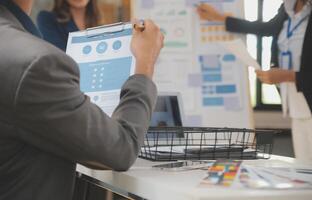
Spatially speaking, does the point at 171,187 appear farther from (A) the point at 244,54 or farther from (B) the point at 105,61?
(A) the point at 244,54

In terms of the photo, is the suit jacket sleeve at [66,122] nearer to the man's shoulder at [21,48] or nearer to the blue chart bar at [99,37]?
the man's shoulder at [21,48]

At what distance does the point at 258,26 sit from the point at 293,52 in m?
0.37

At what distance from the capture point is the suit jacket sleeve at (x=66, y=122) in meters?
0.71

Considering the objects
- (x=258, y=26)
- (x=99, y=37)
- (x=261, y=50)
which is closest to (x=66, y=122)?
(x=99, y=37)

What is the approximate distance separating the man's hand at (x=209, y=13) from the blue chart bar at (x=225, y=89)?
1.29 feet

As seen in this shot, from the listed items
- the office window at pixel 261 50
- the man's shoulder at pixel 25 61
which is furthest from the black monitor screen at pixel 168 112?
the office window at pixel 261 50

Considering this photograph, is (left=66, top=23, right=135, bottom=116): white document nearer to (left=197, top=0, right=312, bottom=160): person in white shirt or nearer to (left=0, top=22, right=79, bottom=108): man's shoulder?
(left=0, top=22, right=79, bottom=108): man's shoulder

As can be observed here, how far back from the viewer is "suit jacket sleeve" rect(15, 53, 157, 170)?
28.1 inches

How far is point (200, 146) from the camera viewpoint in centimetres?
115

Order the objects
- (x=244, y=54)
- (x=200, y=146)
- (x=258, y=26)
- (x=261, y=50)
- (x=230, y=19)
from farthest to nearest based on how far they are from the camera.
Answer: (x=261, y=50), (x=258, y=26), (x=230, y=19), (x=244, y=54), (x=200, y=146)

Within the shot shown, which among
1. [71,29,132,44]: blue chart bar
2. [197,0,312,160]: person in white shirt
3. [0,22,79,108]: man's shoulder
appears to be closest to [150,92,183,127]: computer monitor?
[71,29,132,44]: blue chart bar

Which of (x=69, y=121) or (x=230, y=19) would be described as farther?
(x=230, y=19)

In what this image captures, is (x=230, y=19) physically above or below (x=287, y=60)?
above

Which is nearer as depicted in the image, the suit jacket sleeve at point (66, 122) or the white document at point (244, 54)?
the suit jacket sleeve at point (66, 122)
